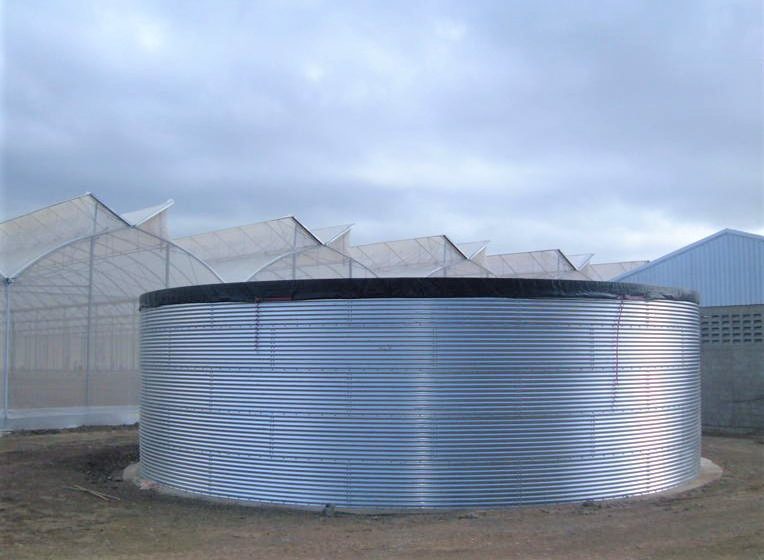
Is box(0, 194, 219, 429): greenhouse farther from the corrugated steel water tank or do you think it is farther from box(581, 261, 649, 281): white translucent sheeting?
box(581, 261, 649, 281): white translucent sheeting

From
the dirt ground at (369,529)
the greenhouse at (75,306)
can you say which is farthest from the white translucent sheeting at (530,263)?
the dirt ground at (369,529)

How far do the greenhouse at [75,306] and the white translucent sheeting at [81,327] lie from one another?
0.03 metres

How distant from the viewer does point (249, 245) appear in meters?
32.2

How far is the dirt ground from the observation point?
9.21 metres

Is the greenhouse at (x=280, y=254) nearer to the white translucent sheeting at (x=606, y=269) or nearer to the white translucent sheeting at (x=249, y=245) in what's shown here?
the white translucent sheeting at (x=249, y=245)

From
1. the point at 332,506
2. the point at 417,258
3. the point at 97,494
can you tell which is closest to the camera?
the point at 332,506

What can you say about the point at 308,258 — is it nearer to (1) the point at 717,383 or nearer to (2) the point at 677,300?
(1) the point at 717,383

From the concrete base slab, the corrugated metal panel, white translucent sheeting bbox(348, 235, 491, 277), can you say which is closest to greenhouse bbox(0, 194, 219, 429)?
the concrete base slab

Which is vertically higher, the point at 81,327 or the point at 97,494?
the point at 81,327

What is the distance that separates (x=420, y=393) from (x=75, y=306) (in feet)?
53.8

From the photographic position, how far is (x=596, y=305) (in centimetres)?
1239

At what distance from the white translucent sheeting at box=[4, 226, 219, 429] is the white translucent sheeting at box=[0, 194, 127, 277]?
0.47 m

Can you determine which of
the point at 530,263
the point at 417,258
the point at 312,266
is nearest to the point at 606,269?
the point at 530,263

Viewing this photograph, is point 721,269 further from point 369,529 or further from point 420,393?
point 369,529
